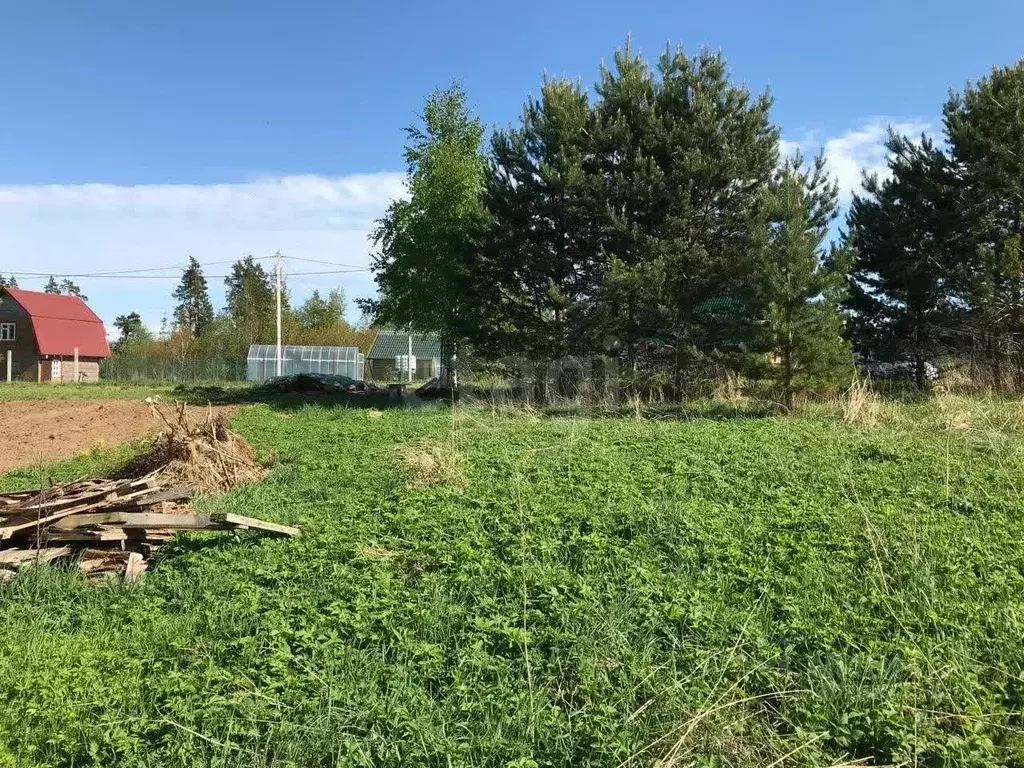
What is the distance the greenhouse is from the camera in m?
44.5

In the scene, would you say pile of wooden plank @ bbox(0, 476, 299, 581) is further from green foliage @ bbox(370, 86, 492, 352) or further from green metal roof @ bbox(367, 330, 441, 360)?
green metal roof @ bbox(367, 330, 441, 360)

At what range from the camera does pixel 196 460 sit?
796cm

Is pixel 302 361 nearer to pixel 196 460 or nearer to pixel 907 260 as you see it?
pixel 907 260

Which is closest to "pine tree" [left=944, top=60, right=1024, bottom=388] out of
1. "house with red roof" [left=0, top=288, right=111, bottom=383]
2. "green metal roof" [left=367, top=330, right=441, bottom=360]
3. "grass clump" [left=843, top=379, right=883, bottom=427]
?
"grass clump" [left=843, top=379, right=883, bottom=427]

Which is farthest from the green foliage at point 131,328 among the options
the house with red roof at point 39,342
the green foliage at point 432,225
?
the green foliage at point 432,225

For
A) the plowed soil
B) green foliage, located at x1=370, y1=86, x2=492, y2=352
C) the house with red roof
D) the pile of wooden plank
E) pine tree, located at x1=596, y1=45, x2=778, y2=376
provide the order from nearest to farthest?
the pile of wooden plank < the plowed soil < pine tree, located at x1=596, y1=45, x2=778, y2=376 < green foliage, located at x1=370, y1=86, x2=492, y2=352 < the house with red roof

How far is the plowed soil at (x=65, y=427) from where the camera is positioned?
11312 millimetres

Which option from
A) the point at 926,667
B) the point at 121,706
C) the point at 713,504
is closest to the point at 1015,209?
the point at 713,504

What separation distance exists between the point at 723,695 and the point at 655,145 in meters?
15.1

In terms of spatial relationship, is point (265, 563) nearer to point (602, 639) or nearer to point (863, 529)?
point (602, 639)

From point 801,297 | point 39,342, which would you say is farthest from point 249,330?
point 801,297

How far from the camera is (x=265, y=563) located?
492cm

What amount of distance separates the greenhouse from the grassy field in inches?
1583

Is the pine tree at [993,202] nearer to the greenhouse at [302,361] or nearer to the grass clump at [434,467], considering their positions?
the grass clump at [434,467]
